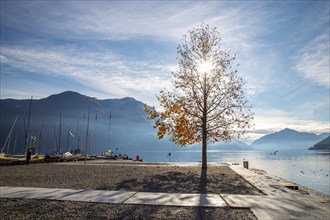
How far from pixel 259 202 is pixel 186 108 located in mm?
18300

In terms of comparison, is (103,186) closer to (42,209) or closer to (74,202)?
(74,202)

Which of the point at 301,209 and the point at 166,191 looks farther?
the point at 166,191

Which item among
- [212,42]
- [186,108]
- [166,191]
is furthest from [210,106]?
[166,191]

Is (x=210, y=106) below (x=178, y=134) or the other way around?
the other way around

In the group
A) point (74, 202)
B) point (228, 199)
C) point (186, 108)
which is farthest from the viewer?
point (186, 108)

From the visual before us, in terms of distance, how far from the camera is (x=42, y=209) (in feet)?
33.1

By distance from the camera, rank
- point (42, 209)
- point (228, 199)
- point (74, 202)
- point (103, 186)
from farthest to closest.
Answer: point (103, 186) < point (228, 199) < point (74, 202) < point (42, 209)

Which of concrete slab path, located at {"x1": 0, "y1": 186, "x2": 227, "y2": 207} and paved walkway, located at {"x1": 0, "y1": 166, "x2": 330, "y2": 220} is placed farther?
concrete slab path, located at {"x1": 0, "y1": 186, "x2": 227, "y2": 207}

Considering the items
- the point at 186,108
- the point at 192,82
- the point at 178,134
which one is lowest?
the point at 178,134

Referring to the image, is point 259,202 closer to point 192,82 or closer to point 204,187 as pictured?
point 204,187

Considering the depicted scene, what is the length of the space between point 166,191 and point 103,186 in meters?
3.57

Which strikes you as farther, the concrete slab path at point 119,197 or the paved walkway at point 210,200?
the concrete slab path at point 119,197

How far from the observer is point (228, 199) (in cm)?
1203

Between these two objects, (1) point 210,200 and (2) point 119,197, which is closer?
(1) point 210,200
